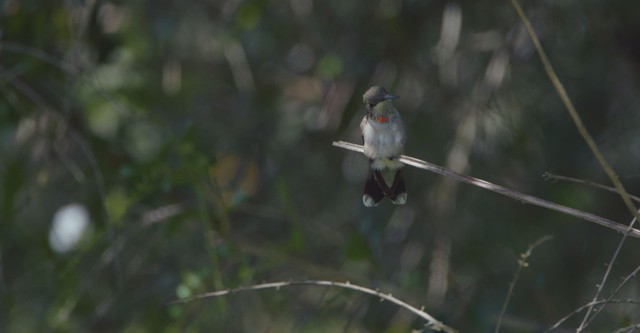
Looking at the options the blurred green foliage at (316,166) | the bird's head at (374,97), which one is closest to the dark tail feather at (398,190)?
the bird's head at (374,97)

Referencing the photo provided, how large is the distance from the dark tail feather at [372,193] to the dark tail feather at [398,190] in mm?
36

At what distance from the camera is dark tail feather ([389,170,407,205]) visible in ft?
7.59

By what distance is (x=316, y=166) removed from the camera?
4.60 meters

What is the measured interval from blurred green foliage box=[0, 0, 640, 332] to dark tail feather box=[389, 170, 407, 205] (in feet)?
2.57

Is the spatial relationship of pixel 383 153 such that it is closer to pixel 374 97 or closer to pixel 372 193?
pixel 372 193

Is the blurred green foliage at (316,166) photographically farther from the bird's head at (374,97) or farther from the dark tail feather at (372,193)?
the bird's head at (374,97)

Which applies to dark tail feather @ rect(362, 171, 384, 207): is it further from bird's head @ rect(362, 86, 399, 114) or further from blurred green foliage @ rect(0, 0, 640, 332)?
blurred green foliage @ rect(0, 0, 640, 332)

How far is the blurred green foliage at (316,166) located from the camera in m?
3.38

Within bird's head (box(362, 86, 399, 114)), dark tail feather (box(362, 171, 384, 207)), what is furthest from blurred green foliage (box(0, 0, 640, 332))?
bird's head (box(362, 86, 399, 114))

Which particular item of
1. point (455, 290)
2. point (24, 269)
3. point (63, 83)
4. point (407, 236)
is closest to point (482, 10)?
point (407, 236)

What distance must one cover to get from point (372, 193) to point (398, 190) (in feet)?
0.21

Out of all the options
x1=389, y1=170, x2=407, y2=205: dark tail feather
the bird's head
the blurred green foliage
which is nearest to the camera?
the bird's head

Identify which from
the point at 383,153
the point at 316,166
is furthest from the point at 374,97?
the point at 316,166

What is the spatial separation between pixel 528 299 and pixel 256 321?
52.0 inches
